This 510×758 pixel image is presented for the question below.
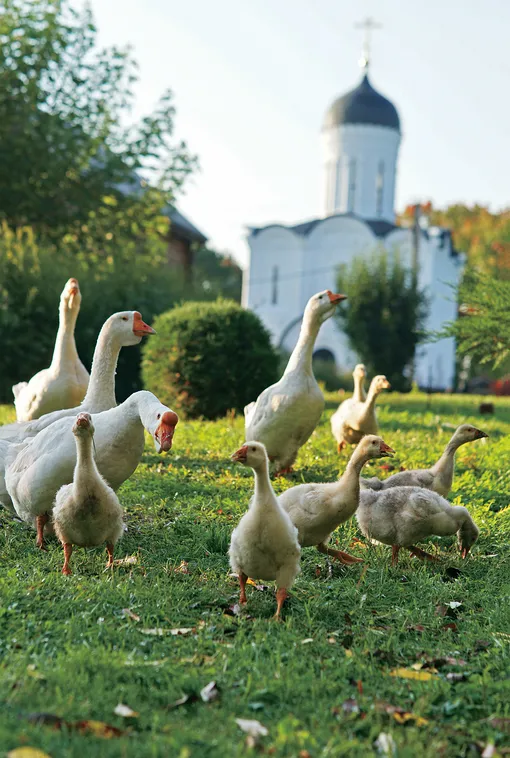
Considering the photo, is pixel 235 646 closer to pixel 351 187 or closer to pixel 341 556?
pixel 341 556

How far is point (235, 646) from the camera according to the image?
13.3ft

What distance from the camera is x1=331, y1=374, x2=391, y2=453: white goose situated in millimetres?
8773

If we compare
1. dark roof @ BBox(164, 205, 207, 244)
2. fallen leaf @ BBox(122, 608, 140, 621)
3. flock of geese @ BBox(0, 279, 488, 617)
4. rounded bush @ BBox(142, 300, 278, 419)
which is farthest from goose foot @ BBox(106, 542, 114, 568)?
dark roof @ BBox(164, 205, 207, 244)

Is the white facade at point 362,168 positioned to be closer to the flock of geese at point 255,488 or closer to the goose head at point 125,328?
the flock of geese at point 255,488

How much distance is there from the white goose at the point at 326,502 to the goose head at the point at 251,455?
0.74 meters

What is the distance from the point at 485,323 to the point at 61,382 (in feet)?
16.5

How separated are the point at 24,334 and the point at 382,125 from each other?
1271 inches

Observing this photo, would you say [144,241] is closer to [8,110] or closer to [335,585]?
[8,110]

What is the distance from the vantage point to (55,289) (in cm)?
1741

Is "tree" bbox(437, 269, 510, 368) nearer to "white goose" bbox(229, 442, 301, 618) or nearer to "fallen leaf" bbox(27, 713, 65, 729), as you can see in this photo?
"white goose" bbox(229, 442, 301, 618)

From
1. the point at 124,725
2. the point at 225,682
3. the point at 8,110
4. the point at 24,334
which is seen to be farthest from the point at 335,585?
the point at 8,110

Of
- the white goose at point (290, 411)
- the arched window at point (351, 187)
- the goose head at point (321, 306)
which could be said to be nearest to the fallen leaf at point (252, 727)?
the white goose at point (290, 411)

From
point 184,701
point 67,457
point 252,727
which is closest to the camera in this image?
point 252,727

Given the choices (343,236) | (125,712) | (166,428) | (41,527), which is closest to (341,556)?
(166,428)
